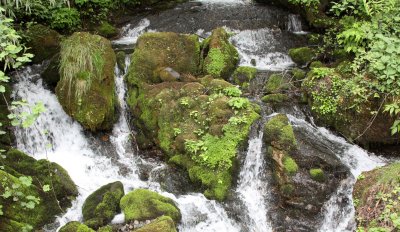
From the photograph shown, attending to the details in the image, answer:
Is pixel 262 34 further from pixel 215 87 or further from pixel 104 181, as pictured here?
pixel 104 181

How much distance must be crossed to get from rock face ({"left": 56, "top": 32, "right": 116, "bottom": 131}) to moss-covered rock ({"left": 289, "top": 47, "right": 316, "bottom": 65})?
17.7 ft

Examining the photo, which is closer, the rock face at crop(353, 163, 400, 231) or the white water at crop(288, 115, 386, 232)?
the rock face at crop(353, 163, 400, 231)

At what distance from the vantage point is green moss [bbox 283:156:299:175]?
22.5ft

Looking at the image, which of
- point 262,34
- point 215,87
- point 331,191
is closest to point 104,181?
point 215,87

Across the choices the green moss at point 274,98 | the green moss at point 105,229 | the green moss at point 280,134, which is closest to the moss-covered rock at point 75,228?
the green moss at point 105,229

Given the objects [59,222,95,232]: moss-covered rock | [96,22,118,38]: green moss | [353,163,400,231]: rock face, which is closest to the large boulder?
[353,163,400,231]: rock face

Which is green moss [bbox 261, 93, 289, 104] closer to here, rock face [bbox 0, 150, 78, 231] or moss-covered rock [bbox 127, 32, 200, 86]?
moss-covered rock [bbox 127, 32, 200, 86]

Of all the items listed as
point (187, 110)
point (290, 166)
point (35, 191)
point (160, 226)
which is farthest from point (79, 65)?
point (290, 166)

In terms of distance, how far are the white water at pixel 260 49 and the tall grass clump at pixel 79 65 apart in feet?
13.5

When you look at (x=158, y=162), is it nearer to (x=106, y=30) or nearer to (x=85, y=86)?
(x=85, y=86)

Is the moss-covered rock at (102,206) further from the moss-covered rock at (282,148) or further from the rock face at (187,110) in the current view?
the moss-covered rock at (282,148)

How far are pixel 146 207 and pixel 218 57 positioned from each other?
4900 millimetres

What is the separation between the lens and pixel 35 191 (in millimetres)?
6434

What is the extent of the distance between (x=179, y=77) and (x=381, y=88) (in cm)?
460
